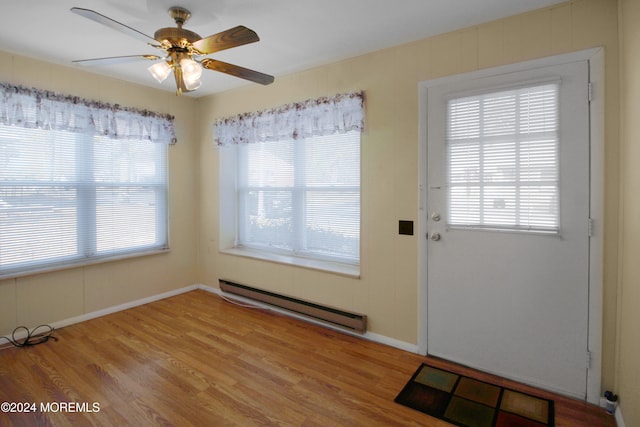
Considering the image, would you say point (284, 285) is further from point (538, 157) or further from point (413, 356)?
point (538, 157)

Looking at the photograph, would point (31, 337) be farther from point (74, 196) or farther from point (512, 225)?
point (512, 225)

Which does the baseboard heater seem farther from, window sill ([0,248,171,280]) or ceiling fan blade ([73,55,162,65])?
ceiling fan blade ([73,55,162,65])

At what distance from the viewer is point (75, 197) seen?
3.19 metres

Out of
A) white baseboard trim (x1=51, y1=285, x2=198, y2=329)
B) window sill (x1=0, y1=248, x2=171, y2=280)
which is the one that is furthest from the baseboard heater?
window sill (x1=0, y1=248, x2=171, y2=280)

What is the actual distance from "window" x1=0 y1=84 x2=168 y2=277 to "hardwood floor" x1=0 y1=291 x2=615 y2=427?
0.76 m

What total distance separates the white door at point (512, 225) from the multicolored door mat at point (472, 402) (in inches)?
7.8

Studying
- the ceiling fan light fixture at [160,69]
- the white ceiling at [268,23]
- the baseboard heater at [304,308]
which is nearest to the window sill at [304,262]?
the baseboard heater at [304,308]

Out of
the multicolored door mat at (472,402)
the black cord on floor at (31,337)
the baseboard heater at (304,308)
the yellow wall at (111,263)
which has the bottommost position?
the multicolored door mat at (472,402)

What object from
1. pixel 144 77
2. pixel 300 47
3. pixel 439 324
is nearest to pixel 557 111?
pixel 439 324

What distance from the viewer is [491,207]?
225 cm

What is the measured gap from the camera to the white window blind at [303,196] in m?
3.16

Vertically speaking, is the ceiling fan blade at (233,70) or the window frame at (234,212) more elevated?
the ceiling fan blade at (233,70)

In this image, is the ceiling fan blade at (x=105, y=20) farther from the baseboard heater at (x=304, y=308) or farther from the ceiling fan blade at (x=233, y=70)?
the baseboard heater at (x=304, y=308)

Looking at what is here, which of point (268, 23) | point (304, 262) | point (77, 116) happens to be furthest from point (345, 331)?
point (77, 116)
